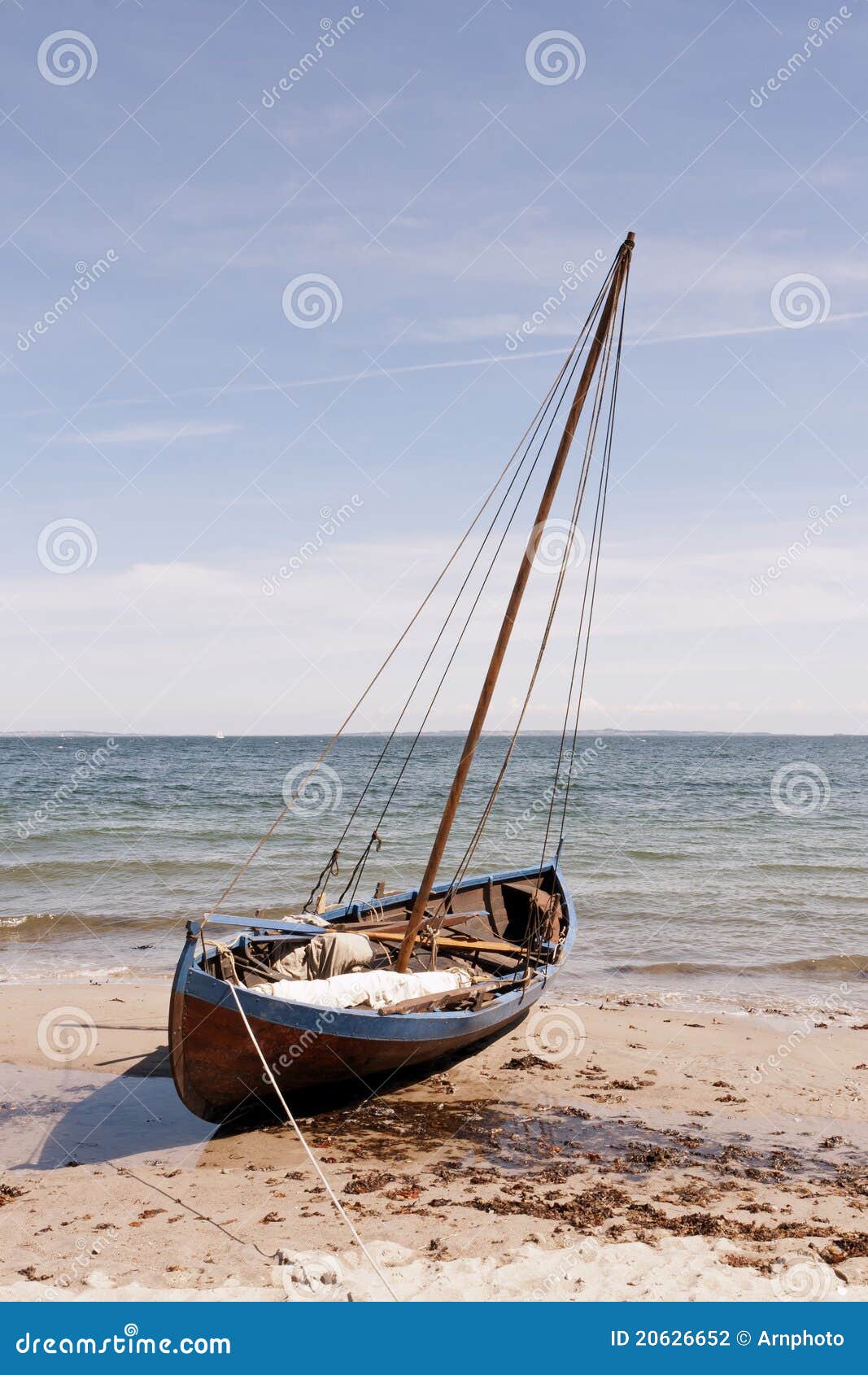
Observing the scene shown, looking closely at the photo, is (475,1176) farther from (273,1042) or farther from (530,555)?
(530,555)

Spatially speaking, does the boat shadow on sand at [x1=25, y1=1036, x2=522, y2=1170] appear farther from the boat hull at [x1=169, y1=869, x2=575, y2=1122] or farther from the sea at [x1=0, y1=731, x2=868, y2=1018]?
the sea at [x1=0, y1=731, x2=868, y2=1018]

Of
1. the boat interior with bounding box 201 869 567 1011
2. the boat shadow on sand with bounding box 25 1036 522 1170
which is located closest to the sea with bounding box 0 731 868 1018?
the boat interior with bounding box 201 869 567 1011

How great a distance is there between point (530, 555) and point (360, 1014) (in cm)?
597

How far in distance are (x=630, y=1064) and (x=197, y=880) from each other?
14.9 meters

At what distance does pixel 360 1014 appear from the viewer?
9836 mm

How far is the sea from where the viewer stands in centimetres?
1717

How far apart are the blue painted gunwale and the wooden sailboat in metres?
0.01

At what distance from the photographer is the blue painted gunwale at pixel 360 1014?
9.09m

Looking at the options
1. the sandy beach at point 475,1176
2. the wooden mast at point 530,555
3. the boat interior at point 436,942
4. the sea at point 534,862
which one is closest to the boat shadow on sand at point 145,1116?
the sandy beach at point 475,1176

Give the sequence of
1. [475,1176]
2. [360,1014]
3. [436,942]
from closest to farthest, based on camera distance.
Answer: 1. [475,1176]
2. [360,1014]
3. [436,942]

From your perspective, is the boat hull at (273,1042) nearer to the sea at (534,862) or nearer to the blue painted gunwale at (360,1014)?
the blue painted gunwale at (360,1014)

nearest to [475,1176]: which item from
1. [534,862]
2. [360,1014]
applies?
[360,1014]

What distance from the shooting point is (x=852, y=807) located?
140 ft
